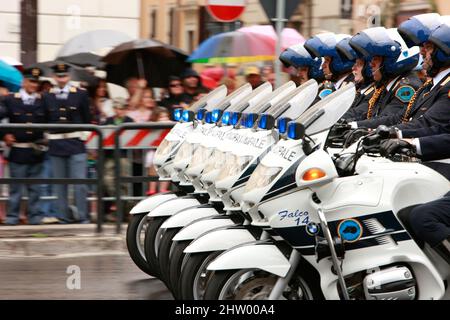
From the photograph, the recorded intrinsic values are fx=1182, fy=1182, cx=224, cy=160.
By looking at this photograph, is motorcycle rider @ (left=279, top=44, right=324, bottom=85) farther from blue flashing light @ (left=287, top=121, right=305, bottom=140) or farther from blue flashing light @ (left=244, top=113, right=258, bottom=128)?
blue flashing light @ (left=287, top=121, right=305, bottom=140)

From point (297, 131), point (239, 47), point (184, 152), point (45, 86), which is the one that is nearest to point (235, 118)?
point (184, 152)

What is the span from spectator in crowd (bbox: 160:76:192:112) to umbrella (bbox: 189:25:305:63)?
117 cm

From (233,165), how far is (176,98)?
6906 millimetres

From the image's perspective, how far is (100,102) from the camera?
15094 mm

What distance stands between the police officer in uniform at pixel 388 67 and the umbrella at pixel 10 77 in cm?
676

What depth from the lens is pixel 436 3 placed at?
20.8 meters

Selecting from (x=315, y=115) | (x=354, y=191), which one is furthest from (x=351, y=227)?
(x=315, y=115)

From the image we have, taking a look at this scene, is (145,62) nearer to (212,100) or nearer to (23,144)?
(23,144)

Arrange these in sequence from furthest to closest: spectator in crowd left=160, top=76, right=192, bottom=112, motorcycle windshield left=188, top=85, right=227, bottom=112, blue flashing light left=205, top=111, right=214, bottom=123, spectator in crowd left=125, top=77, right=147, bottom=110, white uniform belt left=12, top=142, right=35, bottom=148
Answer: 1. spectator in crowd left=160, top=76, right=192, bottom=112
2. spectator in crowd left=125, top=77, right=147, bottom=110
3. white uniform belt left=12, top=142, right=35, bottom=148
4. motorcycle windshield left=188, top=85, right=227, bottom=112
5. blue flashing light left=205, top=111, right=214, bottom=123

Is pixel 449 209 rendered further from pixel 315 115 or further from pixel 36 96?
pixel 36 96

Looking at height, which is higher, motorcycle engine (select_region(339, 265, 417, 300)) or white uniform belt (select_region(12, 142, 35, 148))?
motorcycle engine (select_region(339, 265, 417, 300))

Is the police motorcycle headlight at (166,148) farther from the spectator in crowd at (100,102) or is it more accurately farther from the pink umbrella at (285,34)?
the pink umbrella at (285,34)

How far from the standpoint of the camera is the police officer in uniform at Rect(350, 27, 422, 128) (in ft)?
28.2

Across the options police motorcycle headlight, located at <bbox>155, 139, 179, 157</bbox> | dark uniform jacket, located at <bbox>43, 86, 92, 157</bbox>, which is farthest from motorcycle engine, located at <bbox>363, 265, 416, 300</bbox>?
dark uniform jacket, located at <bbox>43, 86, 92, 157</bbox>
